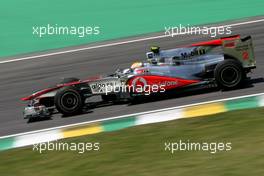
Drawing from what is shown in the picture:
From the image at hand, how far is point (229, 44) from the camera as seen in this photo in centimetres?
1148

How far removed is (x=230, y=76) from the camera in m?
11.4

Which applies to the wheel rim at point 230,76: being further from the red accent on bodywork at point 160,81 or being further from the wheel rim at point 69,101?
the wheel rim at point 69,101

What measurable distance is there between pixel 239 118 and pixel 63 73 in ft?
21.2

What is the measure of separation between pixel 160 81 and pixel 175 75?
30 centimetres

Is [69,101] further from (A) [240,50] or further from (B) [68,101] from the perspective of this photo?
(A) [240,50]

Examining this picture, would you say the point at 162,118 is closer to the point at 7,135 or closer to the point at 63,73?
the point at 7,135

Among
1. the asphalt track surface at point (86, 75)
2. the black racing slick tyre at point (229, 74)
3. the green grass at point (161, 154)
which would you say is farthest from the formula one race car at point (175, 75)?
the green grass at point (161, 154)

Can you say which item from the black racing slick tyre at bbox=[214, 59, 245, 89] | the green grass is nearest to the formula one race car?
the black racing slick tyre at bbox=[214, 59, 245, 89]

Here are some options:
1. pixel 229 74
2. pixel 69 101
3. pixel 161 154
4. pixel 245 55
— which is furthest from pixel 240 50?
pixel 161 154

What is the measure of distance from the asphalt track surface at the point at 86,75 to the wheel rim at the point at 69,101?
0.82ft

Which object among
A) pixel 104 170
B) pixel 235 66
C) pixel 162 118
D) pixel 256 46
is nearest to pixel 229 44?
pixel 235 66

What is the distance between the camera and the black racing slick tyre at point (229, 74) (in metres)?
11.3

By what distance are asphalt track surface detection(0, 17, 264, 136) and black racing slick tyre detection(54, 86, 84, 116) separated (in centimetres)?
18

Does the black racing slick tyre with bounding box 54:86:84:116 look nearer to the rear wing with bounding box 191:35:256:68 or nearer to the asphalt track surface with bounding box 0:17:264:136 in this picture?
the asphalt track surface with bounding box 0:17:264:136
